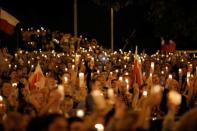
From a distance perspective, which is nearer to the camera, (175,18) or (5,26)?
(175,18)

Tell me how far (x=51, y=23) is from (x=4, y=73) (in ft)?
54.4

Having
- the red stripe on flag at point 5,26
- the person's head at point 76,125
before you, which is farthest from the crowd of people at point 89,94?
the red stripe on flag at point 5,26

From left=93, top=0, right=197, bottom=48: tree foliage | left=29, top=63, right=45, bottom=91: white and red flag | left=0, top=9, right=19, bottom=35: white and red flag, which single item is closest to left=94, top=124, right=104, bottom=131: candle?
left=93, top=0, right=197, bottom=48: tree foliage

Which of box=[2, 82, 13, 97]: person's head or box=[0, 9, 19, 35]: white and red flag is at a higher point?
box=[0, 9, 19, 35]: white and red flag

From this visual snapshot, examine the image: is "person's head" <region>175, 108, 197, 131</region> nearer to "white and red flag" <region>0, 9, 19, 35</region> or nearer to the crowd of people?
the crowd of people

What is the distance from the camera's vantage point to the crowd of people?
793 centimetres

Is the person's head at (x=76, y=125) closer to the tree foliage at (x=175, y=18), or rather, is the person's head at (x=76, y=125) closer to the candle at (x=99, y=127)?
the candle at (x=99, y=127)

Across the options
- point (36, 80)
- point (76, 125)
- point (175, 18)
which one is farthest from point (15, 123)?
point (36, 80)

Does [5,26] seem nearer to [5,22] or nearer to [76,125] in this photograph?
[5,22]

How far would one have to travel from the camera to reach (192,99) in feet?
48.0

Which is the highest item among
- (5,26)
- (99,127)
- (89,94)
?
(5,26)

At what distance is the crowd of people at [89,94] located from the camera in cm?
793

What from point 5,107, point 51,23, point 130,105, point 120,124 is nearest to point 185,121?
point 120,124

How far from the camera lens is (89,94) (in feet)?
37.9
